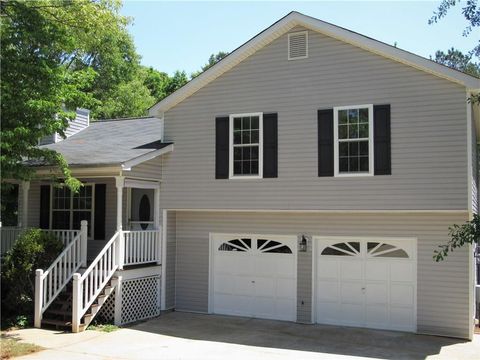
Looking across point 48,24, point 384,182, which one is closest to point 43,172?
point 48,24

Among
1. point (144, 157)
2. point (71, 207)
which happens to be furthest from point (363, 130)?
point (71, 207)

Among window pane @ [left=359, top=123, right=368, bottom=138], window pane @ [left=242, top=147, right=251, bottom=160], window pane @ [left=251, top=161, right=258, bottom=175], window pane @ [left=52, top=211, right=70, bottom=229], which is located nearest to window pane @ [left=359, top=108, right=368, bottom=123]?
window pane @ [left=359, top=123, right=368, bottom=138]

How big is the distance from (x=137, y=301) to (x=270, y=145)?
5583mm

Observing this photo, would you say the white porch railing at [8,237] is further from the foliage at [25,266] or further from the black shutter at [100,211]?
the black shutter at [100,211]

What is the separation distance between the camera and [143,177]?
14.4 meters

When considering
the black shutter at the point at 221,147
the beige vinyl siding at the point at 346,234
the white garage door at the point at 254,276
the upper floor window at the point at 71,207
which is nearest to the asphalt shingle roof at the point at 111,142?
the upper floor window at the point at 71,207

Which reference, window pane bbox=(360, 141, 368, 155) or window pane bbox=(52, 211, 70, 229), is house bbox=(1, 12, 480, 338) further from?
window pane bbox=(52, 211, 70, 229)

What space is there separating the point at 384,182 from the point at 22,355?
880 centimetres

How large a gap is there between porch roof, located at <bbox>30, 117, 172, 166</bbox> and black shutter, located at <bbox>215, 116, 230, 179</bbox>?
63.8 inches

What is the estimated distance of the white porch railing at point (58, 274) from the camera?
1274 centimetres

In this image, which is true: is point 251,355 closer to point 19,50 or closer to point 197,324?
point 197,324

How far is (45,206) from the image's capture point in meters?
16.9

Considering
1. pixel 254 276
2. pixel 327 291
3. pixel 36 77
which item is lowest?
pixel 327 291

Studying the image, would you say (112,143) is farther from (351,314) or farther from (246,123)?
(351,314)
